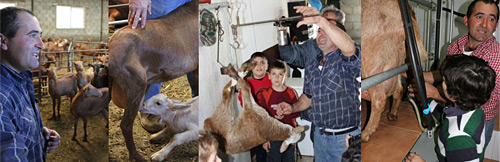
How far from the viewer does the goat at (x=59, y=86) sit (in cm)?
176

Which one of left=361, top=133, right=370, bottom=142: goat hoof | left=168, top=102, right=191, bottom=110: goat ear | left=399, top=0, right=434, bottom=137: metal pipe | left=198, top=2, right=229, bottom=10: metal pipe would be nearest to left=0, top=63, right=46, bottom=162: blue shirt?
left=168, top=102, right=191, bottom=110: goat ear

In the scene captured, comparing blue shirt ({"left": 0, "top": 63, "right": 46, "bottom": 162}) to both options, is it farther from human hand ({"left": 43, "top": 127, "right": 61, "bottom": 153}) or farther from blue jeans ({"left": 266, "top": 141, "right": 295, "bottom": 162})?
blue jeans ({"left": 266, "top": 141, "right": 295, "bottom": 162})

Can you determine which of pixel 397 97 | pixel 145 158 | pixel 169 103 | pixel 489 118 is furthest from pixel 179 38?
pixel 489 118

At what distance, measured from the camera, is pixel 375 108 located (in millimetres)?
2037

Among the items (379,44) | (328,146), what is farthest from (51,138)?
(379,44)

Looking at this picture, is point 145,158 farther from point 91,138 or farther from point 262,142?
point 262,142

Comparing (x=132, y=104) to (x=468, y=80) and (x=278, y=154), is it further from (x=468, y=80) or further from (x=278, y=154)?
(x=468, y=80)

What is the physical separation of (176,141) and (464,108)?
149 centimetres

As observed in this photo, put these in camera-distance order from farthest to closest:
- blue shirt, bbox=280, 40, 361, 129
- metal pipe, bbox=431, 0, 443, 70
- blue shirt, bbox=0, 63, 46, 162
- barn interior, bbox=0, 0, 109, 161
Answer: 1. metal pipe, bbox=431, 0, 443, 70
2. blue shirt, bbox=280, 40, 361, 129
3. barn interior, bbox=0, 0, 109, 161
4. blue shirt, bbox=0, 63, 46, 162

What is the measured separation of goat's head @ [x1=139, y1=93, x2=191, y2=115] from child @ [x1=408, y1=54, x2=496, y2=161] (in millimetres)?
1199

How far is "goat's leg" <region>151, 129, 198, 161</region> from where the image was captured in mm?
1922

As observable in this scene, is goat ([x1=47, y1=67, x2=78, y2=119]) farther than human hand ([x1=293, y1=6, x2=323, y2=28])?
No

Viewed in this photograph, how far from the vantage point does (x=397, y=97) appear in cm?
211

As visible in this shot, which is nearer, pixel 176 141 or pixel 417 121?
pixel 176 141
